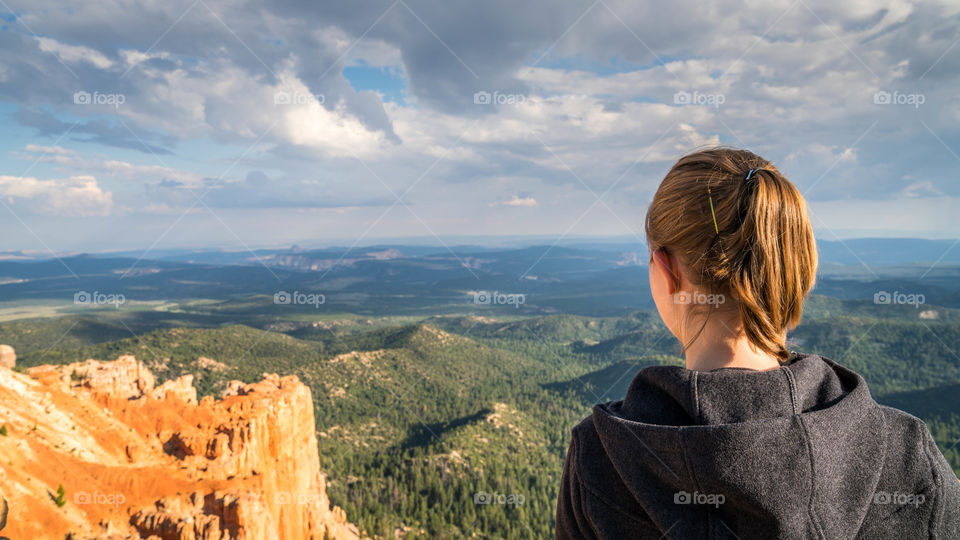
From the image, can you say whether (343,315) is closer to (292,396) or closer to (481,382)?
(481,382)

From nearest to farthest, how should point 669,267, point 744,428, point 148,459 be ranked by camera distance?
point 744,428, point 669,267, point 148,459

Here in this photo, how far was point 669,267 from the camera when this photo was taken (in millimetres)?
2328

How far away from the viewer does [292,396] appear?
95.2 feet

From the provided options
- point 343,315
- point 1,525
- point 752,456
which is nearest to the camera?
point 752,456

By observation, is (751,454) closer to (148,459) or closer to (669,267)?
(669,267)

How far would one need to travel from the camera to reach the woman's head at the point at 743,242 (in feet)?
6.49

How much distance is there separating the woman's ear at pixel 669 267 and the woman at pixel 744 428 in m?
0.03

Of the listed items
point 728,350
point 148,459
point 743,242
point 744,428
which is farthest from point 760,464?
point 148,459

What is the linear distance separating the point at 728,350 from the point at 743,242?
52cm

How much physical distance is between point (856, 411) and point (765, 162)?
1.21 meters

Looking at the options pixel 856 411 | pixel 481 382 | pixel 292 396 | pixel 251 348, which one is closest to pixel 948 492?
pixel 856 411

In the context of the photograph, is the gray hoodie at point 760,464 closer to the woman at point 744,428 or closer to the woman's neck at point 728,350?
the woman at point 744,428

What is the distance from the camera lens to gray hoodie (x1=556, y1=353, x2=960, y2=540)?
1.79 metres

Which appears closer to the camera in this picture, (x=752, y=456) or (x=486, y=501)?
(x=752, y=456)
